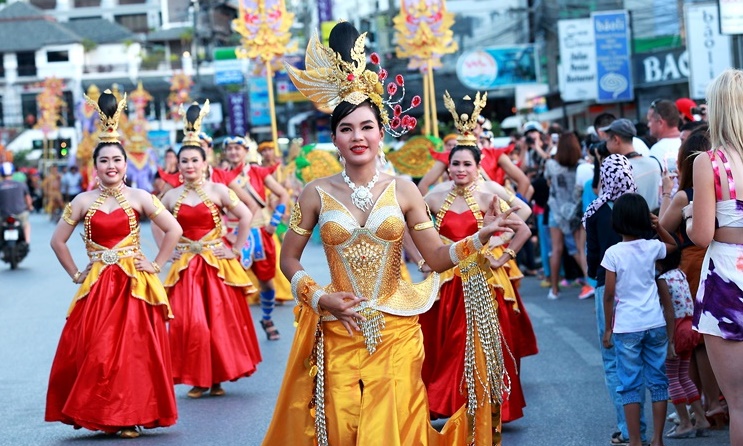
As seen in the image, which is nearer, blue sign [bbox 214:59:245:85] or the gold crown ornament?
the gold crown ornament

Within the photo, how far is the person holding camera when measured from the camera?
28.5 feet

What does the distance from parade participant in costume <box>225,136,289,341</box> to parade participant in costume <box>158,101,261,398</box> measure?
2.10 meters

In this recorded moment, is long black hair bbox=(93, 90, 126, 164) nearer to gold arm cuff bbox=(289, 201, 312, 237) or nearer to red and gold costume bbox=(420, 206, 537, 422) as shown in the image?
red and gold costume bbox=(420, 206, 537, 422)

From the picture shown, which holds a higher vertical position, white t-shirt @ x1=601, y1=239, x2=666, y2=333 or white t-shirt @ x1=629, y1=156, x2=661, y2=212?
white t-shirt @ x1=629, y1=156, x2=661, y2=212

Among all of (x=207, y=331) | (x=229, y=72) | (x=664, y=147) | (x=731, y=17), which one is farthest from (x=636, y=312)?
(x=229, y=72)

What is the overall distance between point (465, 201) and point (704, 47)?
10.0m

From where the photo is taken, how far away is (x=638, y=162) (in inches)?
358

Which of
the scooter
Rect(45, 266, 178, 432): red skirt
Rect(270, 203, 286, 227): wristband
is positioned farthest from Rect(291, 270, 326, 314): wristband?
the scooter

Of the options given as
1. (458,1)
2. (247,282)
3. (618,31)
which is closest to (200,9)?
(458,1)

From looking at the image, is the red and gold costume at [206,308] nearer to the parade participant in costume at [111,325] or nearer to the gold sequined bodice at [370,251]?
the parade participant in costume at [111,325]

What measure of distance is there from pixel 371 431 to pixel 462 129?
12.5 feet

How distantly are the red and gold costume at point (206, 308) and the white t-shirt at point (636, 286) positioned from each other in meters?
3.72

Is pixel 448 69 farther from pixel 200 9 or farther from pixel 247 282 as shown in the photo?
pixel 200 9

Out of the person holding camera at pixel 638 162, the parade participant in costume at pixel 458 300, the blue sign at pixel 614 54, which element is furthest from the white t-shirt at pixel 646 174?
the blue sign at pixel 614 54
